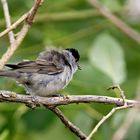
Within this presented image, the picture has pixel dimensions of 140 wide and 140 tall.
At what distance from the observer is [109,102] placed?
2494 millimetres

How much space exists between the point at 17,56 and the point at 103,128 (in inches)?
27.5

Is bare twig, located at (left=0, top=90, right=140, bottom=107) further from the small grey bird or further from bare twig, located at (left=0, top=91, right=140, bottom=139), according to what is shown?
the small grey bird

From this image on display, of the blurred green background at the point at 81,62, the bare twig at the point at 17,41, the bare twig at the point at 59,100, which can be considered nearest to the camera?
the bare twig at the point at 59,100

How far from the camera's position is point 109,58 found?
3.82 meters

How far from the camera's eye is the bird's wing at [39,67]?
9.85ft

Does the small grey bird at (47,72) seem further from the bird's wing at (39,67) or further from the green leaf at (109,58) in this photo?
the green leaf at (109,58)

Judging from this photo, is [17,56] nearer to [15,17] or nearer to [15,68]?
[15,17]

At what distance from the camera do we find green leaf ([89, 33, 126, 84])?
3686 mm

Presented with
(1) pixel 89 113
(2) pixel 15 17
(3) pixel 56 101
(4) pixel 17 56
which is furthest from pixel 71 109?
(3) pixel 56 101

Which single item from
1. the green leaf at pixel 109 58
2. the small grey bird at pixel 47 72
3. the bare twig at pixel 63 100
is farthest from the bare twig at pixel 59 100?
the green leaf at pixel 109 58

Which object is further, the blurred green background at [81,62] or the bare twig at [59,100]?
the blurred green background at [81,62]

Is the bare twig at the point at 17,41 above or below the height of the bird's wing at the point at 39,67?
above

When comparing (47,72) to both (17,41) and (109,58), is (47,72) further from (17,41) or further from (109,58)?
(109,58)

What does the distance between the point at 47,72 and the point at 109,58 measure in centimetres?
72
